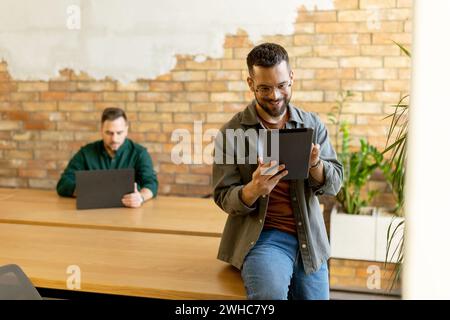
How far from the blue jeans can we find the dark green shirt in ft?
4.13

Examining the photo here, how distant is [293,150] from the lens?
1.53 metres

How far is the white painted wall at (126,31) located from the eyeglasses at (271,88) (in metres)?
1.19

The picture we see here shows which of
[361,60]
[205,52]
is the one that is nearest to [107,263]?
[205,52]

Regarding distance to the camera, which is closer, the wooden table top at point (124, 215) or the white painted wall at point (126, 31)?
the wooden table top at point (124, 215)

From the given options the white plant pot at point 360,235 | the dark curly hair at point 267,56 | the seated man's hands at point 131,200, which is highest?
the dark curly hair at point 267,56

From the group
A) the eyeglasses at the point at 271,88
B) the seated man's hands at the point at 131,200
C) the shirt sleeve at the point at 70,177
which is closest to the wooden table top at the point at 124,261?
the seated man's hands at the point at 131,200

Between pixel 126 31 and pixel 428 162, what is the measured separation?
242 cm

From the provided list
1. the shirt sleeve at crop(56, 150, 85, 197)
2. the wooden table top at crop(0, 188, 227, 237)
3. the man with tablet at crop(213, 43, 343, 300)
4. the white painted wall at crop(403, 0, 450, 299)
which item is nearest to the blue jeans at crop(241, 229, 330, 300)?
the man with tablet at crop(213, 43, 343, 300)

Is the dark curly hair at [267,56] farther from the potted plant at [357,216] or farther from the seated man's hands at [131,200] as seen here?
the potted plant at [357,216]

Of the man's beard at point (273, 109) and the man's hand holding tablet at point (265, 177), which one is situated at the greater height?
the man's beard at point (273, 109)

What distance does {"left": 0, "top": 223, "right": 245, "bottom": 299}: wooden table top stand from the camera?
1.61 metres

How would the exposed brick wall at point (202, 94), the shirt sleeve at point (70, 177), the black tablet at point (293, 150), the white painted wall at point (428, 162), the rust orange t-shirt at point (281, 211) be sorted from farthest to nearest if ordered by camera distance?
the exposed brick wall at point (202, 94) < the shirt sleeve at point (70, 177) < the rust orange t-shirt at point (281, 211) < the black tablet at point (293, 150) < the white painted wall at point (428, 162)

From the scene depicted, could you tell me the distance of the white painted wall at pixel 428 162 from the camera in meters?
0.77

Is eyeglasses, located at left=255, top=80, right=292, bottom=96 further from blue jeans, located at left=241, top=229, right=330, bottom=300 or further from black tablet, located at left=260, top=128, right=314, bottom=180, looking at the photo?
blue jeans, located at left=241, top=229, right=330, bottom=300
